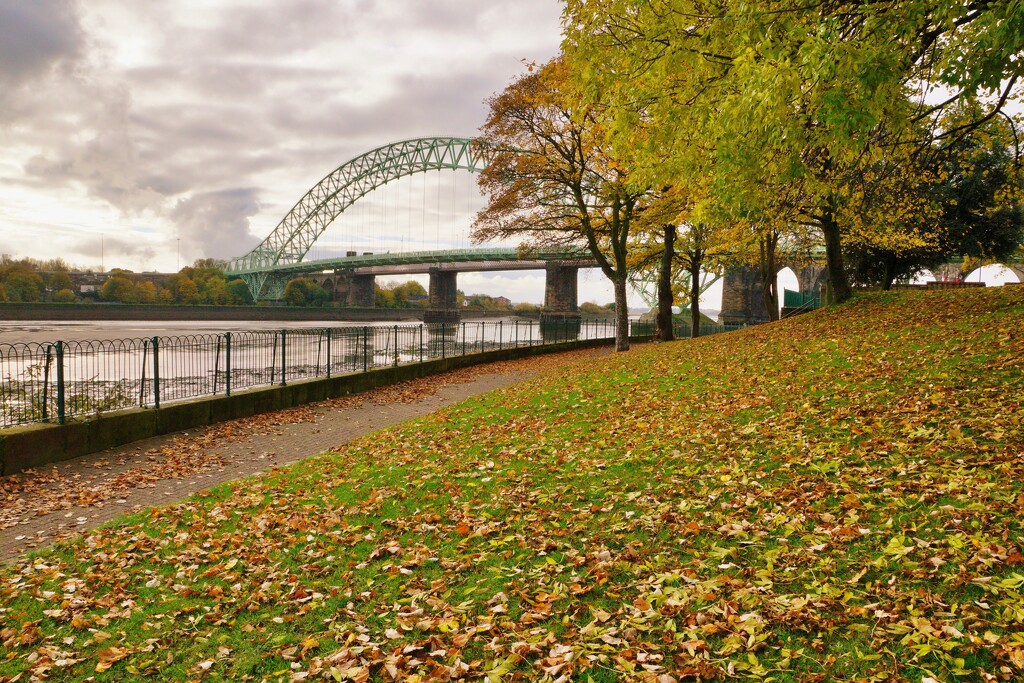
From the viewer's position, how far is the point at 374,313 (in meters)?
90.4

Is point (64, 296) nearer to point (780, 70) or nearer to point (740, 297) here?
point (740, 297)

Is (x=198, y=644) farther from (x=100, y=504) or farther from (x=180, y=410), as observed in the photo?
(x=180, y=410)

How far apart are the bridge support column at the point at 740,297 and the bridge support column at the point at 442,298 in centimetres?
3347

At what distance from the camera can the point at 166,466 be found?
31.9 feet

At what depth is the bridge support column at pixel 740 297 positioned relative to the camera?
180ft

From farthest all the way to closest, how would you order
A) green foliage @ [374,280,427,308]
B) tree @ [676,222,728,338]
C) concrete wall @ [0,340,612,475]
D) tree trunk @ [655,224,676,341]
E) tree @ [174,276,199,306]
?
green foliage @ [374,280,427,308] → tree @ [174,276,199,306] → tree @ [676,222,728,338] → tree trunk @ [655,224,676,341] → concrete wall @ [0,340,612,475]

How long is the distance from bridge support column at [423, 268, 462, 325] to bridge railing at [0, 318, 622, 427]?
35.1 meters

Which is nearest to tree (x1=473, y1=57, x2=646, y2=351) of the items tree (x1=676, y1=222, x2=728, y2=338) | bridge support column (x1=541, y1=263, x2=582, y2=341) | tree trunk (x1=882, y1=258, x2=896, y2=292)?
tree (x1=676, y1=222, x2=728, y2=338)

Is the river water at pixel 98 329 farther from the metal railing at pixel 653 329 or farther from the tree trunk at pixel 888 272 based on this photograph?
the tree trunk at pixel 888 272

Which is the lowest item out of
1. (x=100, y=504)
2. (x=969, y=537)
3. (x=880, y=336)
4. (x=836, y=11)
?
(x=100, y=504)

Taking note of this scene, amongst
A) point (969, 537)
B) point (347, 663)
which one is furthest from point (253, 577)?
point (969, 537)

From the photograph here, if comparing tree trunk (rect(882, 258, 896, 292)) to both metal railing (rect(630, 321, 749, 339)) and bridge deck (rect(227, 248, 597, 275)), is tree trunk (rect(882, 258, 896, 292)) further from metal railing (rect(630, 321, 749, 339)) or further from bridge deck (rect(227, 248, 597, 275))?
bridge deck (rect(227, 248, 597, 275))

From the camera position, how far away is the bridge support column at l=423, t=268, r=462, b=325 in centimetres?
7719

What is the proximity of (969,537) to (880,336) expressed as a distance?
9.23m
